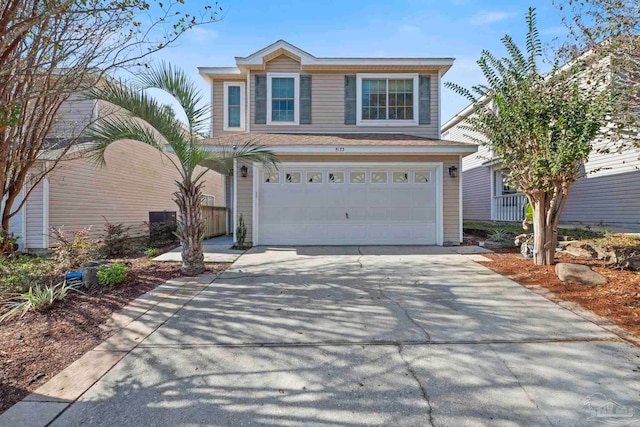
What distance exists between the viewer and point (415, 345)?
329cm

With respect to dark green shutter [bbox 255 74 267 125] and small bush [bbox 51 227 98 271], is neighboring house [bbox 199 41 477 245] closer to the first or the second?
dark green shutter [bbox 255 74 267 125]

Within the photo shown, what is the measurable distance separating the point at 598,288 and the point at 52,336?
725cm

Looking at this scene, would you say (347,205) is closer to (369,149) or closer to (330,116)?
(369,149)

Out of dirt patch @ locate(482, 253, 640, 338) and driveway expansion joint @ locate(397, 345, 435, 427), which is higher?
dirt patch @ locate(482, 253, 640, 338)

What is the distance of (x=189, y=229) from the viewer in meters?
6.14

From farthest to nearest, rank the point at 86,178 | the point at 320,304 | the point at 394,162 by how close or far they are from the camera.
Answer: the point at 86,178, the point at 394,162, the point at 320,304

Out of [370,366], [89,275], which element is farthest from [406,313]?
[89,275]

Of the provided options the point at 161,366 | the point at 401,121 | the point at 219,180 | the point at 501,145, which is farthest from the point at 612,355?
the point at 219,180

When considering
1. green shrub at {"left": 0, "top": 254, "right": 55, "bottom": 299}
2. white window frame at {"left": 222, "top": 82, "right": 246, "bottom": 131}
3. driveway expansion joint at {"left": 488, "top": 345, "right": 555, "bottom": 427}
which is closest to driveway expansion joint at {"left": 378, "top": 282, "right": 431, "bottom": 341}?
driveway expansion joint at {"left": 488, "top": 345, "right": 555, "bottom": 427}

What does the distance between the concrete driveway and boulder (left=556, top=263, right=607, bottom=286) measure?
0.96m

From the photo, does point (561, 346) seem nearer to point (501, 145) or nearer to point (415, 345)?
point (415, 345)

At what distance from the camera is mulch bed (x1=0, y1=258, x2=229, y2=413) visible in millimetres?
2723

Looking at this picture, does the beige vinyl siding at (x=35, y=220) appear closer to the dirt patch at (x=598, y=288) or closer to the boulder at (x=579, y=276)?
the dirt patch at (x=598, y=288)

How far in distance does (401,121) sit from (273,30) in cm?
491
